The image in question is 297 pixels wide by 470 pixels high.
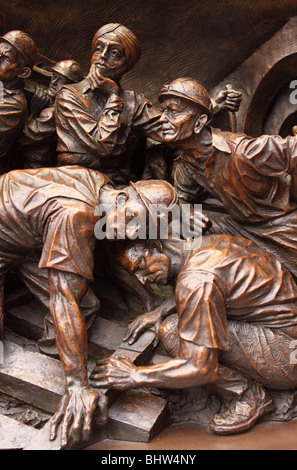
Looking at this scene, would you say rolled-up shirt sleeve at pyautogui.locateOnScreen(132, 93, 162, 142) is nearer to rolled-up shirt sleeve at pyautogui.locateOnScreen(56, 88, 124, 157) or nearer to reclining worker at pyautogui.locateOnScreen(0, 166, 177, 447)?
rolled-up shirt sleeve at pyautogui.locateOnScreen(56, 88, 124, 157)

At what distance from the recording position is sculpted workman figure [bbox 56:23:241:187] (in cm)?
420

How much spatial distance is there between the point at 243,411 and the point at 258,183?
54.4 inches

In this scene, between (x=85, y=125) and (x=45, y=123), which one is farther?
(x=45, y=123)

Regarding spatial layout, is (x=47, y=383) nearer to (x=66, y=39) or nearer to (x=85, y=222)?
(x=85, y=222)

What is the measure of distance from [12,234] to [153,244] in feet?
2.84

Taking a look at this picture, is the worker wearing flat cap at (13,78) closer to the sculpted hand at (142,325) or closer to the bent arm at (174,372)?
the sculpted hand at (142,325)

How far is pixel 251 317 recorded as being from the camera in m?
3.70

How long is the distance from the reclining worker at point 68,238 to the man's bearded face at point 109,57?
724mm

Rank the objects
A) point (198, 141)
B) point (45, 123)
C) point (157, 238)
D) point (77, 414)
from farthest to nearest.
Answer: point (45, 123) < point (198, 141) < point (157, 238) < point (77, 414)

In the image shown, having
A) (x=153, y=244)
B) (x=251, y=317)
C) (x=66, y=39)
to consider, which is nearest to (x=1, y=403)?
(x=153, y=244)

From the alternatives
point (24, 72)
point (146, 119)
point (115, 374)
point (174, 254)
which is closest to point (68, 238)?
point (174, 254)

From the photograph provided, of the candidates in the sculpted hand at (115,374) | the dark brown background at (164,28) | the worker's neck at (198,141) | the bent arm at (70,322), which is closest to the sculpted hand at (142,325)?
the sculpted hand at (115,374)

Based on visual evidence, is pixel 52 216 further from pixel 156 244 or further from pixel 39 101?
pixel 39 101

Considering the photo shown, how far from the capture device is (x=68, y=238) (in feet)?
12.1
